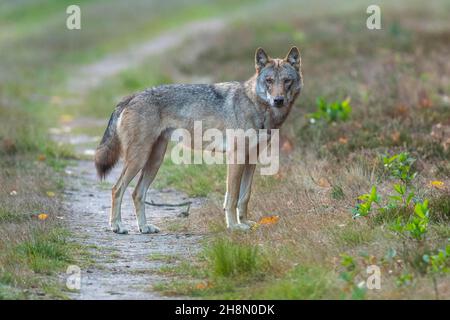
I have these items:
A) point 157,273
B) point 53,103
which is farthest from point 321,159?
point 53,103

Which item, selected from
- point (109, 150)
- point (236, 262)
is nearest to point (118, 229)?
point (109, 150)

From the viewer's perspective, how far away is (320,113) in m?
14.1

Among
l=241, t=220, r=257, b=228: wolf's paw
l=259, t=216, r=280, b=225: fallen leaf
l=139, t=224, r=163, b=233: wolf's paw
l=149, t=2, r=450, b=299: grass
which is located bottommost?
l=139, t=224, r=163, b=233: wolf's paw

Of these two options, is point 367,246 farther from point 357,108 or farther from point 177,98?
point 357,108

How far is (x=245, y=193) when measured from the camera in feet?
33.6

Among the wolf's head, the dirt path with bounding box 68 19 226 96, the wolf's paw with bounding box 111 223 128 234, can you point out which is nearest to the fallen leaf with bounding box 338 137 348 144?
the wolf's head

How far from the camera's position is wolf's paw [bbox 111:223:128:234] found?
1005cm

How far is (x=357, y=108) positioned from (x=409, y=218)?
6.49 metres

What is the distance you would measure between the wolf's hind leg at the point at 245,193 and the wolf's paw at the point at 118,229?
1.34 metres

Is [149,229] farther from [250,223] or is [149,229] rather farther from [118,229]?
[250,223]

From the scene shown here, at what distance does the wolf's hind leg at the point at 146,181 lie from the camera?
10.2 m

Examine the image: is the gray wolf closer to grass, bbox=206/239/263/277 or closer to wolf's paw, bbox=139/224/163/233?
wolf's paw, bbox=139/224/163/233

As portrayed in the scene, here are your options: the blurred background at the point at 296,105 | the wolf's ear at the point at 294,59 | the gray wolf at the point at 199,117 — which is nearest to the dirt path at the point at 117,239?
the blurred background at the point at 296,105

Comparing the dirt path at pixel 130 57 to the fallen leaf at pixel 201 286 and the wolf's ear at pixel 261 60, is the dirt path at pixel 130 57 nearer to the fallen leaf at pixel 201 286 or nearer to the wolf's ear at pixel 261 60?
the wolf's ear at pixel 261 60
